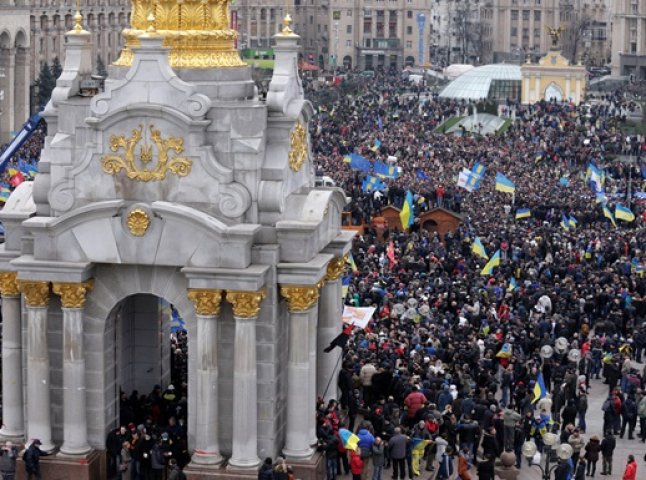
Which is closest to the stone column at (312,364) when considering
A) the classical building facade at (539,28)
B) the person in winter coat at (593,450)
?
the person in winter coat at (593,450)

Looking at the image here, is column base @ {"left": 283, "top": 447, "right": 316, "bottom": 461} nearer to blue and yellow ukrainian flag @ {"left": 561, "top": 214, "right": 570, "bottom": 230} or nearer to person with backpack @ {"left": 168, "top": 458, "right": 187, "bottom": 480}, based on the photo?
person with backpack @ {"left": 168, "top": 458, "right": 187, "bottom": 480}

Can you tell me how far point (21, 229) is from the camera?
98.9 ft

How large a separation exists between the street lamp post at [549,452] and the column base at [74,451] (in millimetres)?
8285

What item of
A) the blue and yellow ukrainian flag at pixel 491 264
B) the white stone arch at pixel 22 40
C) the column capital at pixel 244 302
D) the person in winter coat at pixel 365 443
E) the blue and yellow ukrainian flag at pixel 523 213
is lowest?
the person in winter coat at pixel 365 443

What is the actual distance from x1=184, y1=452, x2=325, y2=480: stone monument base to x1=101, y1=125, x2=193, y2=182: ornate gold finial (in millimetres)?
4984

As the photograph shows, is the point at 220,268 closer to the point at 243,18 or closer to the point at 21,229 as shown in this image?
the point at 21,229

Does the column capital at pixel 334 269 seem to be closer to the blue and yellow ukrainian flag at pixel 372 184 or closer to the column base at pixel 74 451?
the column base at pixel 74 451

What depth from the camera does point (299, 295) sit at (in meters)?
29.2

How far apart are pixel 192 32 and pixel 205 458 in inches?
290

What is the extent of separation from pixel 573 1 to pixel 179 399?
163884 millimetres

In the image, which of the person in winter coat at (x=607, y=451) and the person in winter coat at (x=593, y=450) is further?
the person in winter coat at (x=607, y=451)

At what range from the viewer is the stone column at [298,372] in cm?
2928

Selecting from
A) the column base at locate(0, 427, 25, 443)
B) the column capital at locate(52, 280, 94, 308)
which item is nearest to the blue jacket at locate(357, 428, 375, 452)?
the column capital at locate(52, 280, 94, 308)

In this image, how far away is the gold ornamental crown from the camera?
1180 inches
